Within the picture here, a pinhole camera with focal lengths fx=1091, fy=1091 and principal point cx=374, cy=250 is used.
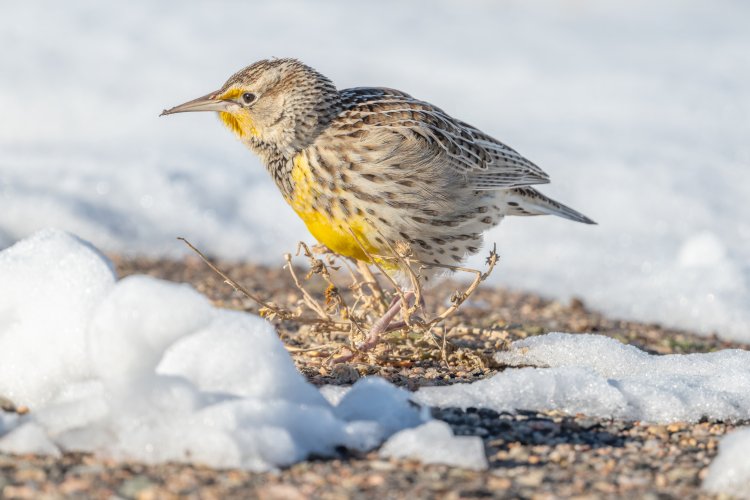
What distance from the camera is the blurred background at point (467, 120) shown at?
956cm

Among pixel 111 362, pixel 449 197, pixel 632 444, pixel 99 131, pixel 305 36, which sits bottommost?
pixel 632 444

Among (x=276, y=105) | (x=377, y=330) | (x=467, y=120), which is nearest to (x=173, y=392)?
(x=377, y=330)

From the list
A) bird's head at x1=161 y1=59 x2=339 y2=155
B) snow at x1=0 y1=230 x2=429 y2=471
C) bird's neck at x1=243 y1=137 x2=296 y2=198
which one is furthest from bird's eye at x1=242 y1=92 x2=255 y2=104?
snow at x1=0 y1=230 x2=429 y2=471

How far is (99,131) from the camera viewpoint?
1361 cm

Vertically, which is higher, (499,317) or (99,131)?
(99,131)

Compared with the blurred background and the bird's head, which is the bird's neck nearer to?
the bird's head

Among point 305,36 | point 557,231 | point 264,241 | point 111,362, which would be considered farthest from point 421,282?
point 305,36

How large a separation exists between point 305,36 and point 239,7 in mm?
1989

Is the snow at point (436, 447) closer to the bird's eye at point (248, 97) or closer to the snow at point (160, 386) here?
the snow at point (160, 386)

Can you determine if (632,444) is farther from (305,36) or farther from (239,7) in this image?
(239,7)

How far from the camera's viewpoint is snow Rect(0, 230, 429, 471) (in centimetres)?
348

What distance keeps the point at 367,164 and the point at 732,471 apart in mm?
2739

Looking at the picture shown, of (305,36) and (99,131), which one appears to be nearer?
(99,131)

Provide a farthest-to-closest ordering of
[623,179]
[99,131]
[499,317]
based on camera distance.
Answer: [99,131]
[623,179]
[499,317]
